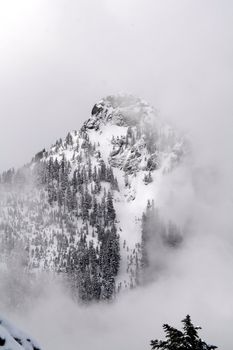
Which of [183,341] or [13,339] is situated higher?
[183,341]

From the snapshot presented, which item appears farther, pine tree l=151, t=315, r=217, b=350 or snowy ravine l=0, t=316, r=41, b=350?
pine tree l=151, t=315, r=217, b=350

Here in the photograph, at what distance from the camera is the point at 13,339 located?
15.8 m

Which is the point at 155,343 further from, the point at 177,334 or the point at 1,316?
the point at 1,316

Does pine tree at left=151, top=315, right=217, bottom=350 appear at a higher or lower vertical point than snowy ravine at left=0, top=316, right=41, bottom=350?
higher

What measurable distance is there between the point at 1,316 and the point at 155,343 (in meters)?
8.13

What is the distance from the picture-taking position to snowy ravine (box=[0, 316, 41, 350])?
50.1 feet

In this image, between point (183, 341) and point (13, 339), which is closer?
point (13, 339)

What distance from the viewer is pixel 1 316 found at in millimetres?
16688

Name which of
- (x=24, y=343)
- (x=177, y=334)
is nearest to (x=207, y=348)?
(x=177, y=334)

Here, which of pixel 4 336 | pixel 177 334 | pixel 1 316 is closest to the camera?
pixel 4 336

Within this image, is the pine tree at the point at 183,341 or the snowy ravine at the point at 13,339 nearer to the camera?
the snowy ravine at the point at 13,339

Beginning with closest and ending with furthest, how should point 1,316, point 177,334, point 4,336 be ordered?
point 4,336
point 1,316
point 177,334

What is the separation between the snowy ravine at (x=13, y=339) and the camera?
50.1ft

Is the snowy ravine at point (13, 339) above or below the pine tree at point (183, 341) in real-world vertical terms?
below
